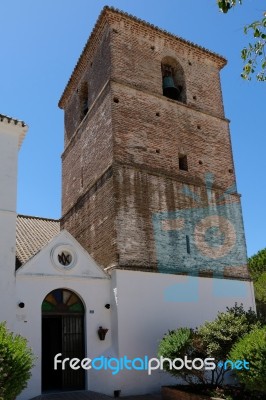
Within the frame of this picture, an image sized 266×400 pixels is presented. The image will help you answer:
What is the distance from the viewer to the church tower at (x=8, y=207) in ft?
39.5

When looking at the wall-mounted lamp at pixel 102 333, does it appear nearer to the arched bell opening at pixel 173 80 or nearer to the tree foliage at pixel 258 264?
the arched bell opening at pixel 173 80

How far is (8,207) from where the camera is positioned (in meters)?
13.1

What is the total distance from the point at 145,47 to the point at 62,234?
984 cm

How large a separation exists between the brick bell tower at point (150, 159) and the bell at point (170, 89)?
5cm

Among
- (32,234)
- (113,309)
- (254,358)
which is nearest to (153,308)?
(113,309)

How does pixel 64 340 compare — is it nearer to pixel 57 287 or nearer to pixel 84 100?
pixel 57 287

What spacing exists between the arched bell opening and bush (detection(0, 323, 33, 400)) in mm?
14012

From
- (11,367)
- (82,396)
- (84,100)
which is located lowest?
(82,396)

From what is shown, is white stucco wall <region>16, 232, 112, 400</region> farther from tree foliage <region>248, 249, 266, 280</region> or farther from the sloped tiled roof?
tree foliage <region>248, 249, 266, 280</region>

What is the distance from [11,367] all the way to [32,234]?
9.78m

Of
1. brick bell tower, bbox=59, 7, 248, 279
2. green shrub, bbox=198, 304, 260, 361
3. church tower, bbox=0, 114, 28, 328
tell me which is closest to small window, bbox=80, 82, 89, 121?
brick bell tower, bbox=59, 7, 248, 279

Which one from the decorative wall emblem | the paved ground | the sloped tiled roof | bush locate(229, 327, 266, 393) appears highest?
the sloped tiled roof

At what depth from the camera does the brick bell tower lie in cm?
1530

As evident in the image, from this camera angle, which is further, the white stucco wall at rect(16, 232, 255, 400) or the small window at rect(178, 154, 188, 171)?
the small window at rect(178, 154, 188, 171)
